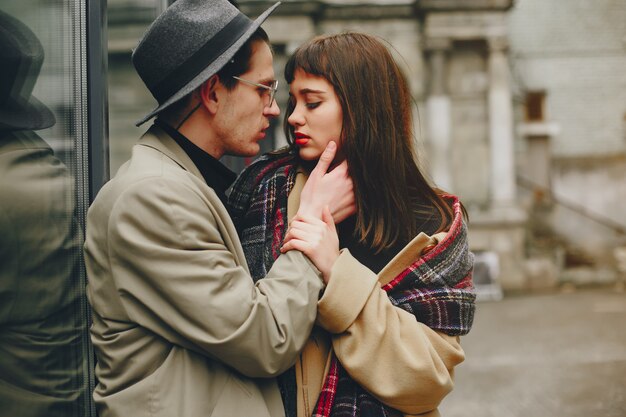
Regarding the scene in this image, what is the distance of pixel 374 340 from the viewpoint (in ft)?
7.29

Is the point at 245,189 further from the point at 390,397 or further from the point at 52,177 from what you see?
the point at 390,397

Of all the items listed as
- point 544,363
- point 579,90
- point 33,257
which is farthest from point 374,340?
point 579,90

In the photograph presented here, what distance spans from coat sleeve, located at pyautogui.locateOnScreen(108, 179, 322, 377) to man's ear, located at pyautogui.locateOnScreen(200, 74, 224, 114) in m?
0.39

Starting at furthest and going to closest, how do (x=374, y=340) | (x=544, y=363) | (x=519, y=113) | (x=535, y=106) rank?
(x=535, y=106), (x=519, y=113), (x=544, y=363), (x=374, y=340)

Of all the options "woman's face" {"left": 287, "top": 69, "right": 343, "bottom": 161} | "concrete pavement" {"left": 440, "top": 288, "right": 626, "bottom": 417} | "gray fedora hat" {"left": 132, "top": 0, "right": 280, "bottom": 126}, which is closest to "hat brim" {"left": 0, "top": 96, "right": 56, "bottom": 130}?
"gray fedora hat" {"left": 132, "top": 0, "right": 280, "bottom": 126}

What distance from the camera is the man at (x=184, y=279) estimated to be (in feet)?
6.41

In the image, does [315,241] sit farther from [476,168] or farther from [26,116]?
[476,168]

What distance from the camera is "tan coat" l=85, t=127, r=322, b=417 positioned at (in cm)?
195

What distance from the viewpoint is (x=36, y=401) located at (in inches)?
89.0

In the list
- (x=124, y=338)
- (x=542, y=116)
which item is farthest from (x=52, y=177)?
(x=542, y=116)

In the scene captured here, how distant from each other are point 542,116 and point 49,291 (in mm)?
16242

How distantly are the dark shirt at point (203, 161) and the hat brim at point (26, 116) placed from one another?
13.0 inches

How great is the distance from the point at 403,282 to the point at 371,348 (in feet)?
0.88

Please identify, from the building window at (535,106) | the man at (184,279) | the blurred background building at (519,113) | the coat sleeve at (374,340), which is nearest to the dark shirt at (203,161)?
the man at (184,279)
